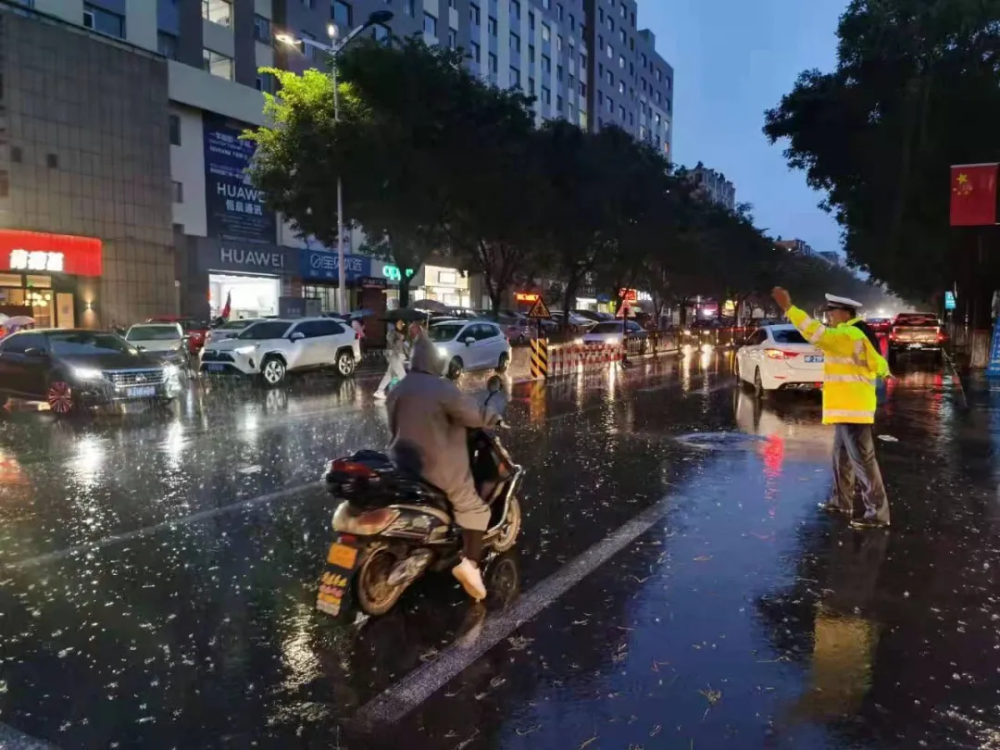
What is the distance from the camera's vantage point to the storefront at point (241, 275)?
121 ft

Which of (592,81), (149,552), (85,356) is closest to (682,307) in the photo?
(592,81)

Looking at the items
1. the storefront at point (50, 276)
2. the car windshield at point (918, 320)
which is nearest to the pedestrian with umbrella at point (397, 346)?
the storefront at point (50, 276)

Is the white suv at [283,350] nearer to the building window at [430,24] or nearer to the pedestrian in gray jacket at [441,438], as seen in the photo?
the pedestrian in gray jacket at [441,438]

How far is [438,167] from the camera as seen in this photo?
26.2 m

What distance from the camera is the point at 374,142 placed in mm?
24297

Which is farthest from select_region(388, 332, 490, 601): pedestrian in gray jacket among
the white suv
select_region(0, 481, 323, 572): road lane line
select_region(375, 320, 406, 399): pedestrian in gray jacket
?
the white suv

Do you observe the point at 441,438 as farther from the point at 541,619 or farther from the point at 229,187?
the point at 229,187

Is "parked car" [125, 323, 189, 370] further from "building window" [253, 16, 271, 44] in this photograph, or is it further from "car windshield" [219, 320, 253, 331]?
"building window" [253, 16, 271, 44]

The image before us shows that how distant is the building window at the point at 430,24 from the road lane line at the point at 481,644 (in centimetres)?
5408

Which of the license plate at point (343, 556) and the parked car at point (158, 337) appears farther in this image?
the parked car at point (158, 337)

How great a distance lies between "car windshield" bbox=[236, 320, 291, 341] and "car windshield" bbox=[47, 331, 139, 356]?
16.1 feet

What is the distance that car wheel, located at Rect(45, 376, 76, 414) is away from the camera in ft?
43.5

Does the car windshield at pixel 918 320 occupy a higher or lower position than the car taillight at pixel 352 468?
higher

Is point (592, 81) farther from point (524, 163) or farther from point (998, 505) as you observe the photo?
point (998, 505)
